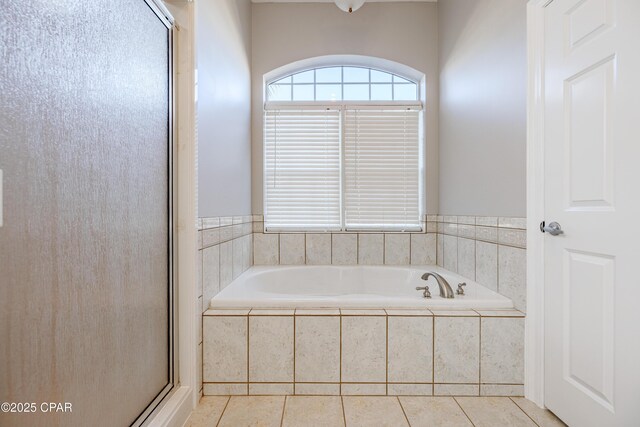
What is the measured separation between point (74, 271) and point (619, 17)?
1.87 m

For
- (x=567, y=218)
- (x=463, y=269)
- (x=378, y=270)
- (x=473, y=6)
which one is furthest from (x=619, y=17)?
(x=378, y=270)

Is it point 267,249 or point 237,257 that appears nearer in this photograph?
point 237,257

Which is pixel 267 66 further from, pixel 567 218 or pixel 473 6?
pixel 567 218

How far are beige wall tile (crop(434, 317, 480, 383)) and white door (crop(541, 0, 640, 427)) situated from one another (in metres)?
0.32

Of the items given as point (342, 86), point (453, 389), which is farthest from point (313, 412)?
point (342, 86)

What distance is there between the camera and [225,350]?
1.71 meters

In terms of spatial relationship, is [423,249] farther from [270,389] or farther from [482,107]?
[270,389]

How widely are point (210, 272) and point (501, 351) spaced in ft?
4.88

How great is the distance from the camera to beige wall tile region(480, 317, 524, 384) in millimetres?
1691

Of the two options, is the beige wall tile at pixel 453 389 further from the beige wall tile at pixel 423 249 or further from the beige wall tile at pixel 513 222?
the beige wall tile at pixel 423 249

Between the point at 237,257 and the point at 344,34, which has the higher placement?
the point at 344,34

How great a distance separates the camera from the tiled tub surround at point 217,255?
1664 mm

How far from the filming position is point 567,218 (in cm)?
145

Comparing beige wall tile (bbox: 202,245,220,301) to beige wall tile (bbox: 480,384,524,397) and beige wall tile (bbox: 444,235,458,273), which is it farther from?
beige wall tile (bbox: 444,235,458,273)
